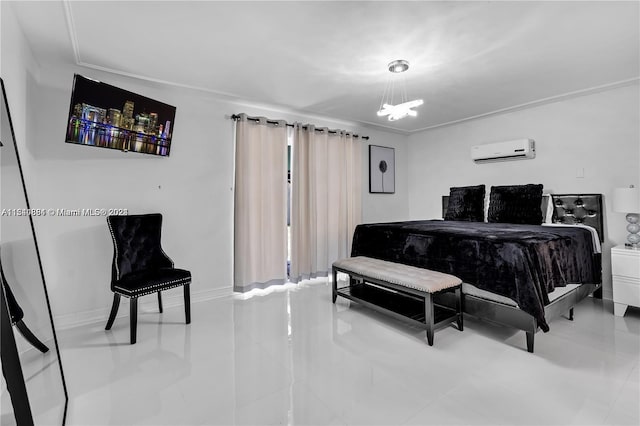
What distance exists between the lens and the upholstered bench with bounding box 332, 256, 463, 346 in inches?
95.7

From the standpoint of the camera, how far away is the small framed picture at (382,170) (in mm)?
5148

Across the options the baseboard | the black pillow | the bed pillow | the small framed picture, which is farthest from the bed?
the baseboard

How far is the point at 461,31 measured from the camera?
7.33ft

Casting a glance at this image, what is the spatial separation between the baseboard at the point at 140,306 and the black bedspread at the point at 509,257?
2.12 m

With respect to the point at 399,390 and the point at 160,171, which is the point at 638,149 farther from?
the point at 160,171

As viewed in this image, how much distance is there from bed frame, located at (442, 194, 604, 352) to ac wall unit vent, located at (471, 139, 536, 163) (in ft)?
2.21

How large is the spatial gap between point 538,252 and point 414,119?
2962 millimetres

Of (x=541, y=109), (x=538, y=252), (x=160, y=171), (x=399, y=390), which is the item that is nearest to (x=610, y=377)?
(x=538, y=252)

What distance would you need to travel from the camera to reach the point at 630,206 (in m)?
2.93

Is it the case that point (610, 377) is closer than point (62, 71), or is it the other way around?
point (610, 377)

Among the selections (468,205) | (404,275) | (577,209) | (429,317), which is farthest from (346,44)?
(577,209)

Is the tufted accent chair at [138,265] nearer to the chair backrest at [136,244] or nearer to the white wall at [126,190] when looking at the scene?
the chair backrest at [136,244]

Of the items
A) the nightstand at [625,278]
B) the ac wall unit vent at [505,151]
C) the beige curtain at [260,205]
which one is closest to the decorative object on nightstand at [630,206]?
the nightstand at [625,278]

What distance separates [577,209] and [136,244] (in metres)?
4.93
